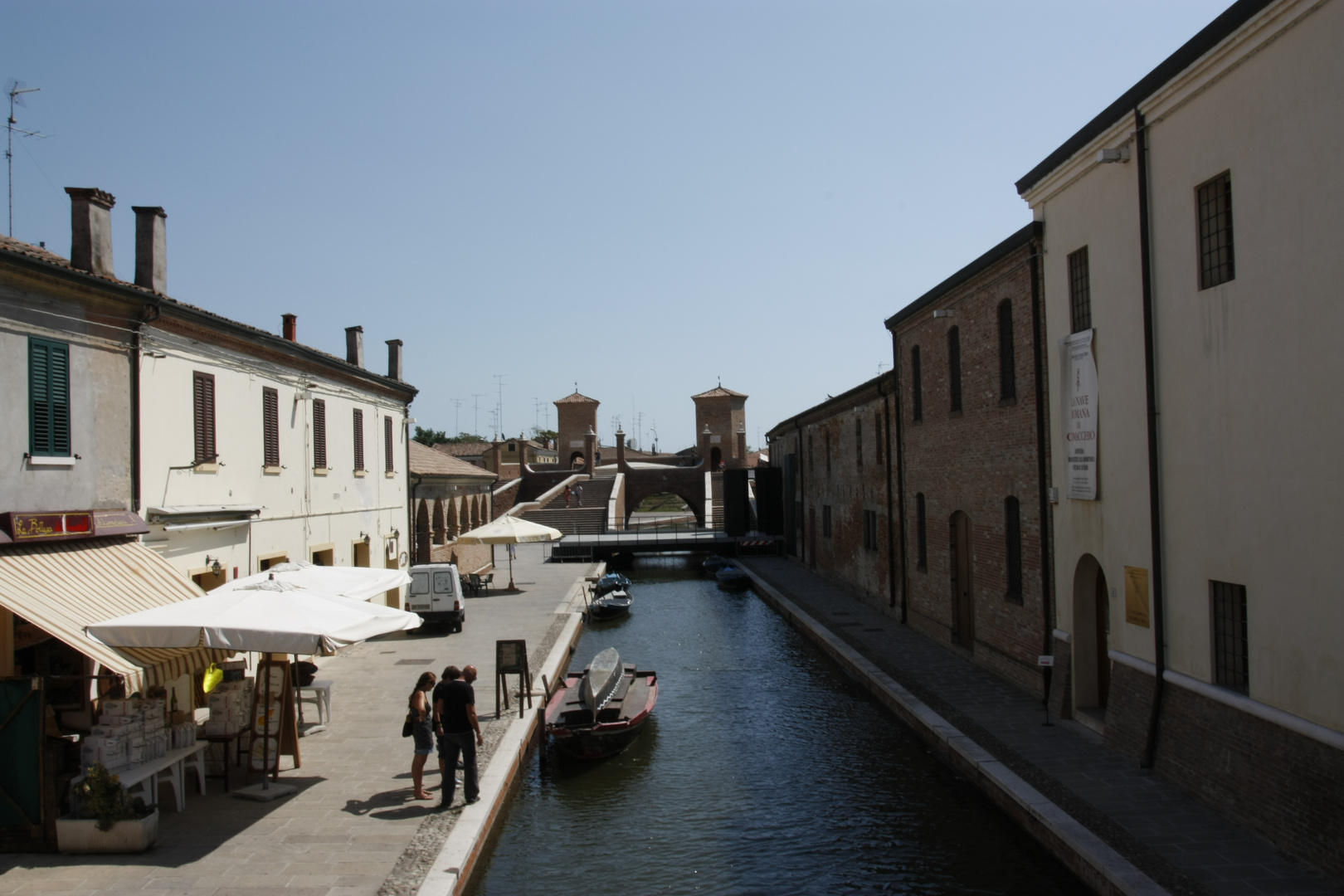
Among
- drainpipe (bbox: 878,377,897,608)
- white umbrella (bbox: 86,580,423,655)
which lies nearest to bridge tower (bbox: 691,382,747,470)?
drainpipe (bbox: 878,377,897,608)

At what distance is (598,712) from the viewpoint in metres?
13.7

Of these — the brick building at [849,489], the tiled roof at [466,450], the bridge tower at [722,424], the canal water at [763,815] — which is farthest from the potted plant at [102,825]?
the tiled roof at [466,450]

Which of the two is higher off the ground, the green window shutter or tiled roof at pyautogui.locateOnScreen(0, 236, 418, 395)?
tiled roof at pyautogui.locateOnScreen(0, 236, 418, 395)

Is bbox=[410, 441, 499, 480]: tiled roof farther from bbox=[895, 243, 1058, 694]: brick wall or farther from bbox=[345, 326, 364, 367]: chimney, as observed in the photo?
bbox=[895, 243, 1058, 694]: brick wall

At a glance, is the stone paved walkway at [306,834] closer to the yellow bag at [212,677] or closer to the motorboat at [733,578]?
the yellow bag at [212,677]

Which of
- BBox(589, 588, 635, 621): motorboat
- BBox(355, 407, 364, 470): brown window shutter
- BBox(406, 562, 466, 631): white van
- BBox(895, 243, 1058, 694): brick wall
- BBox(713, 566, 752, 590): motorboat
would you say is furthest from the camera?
BBox(713, 566, 752, 590): motorboat

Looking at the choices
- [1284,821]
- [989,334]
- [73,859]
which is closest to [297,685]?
[73,859]

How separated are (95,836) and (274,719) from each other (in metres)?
2.86

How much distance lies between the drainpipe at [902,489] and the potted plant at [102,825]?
661 inches

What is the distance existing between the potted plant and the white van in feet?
44.1

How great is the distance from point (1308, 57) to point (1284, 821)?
21.9 ft

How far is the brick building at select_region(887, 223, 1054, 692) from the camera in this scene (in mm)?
14367

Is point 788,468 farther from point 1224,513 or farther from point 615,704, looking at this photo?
point 1224,513

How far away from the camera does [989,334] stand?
16109mm
